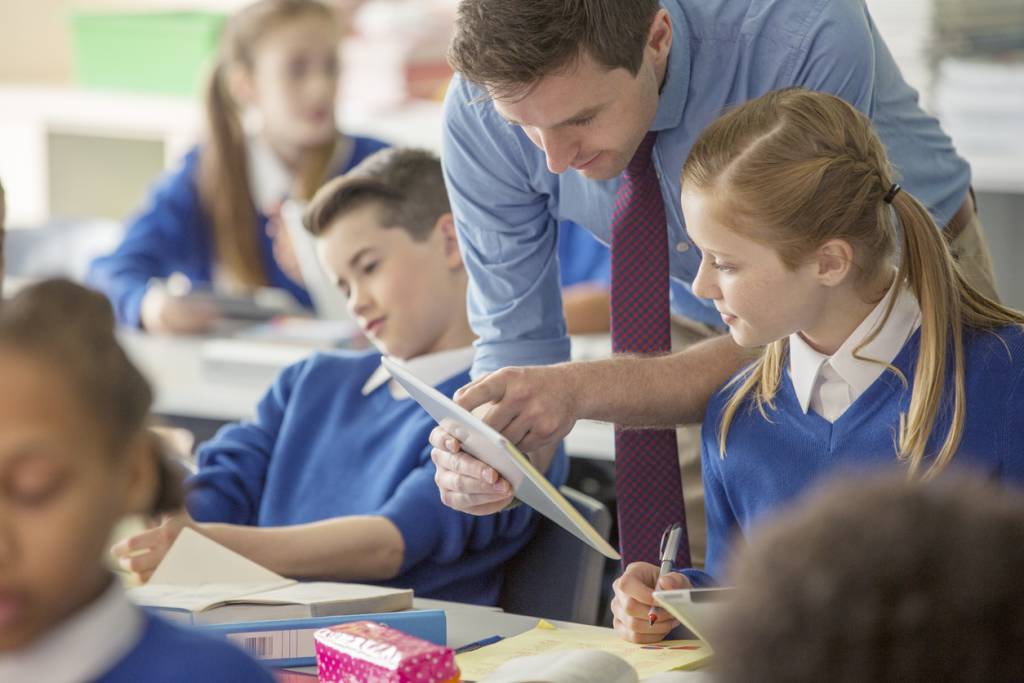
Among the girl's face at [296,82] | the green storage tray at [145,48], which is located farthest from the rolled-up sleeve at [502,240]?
the green storage tray at [145,48]

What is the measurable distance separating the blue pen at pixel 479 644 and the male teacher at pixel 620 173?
0.15 m

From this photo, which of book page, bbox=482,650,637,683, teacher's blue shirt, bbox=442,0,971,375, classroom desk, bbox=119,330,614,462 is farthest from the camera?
classroom desk, bbox=119,330,614,462

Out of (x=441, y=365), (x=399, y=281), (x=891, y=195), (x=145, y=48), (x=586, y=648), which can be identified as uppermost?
(x=145, y=48)

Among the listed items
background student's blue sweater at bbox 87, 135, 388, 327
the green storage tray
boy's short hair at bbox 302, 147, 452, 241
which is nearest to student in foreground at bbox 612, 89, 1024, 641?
boy's short hair at bbox 302, 147, 452, 241

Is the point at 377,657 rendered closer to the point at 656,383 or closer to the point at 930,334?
the point at 656,383

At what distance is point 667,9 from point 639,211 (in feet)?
0.82

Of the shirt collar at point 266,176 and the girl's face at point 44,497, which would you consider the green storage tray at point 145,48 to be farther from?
the girl's face at point 44,497

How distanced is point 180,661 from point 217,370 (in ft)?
6.93

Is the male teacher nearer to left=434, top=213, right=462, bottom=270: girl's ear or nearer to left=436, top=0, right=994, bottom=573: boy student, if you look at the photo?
left=436, top=0, right=994, bottom=573: boy student

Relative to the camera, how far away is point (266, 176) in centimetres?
351

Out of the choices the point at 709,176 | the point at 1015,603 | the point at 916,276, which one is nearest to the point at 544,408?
the point at 709,176

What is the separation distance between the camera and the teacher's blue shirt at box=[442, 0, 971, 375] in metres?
1.65

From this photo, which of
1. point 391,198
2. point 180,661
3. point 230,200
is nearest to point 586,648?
point 180,661

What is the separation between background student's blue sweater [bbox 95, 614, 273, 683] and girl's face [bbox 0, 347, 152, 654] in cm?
5
